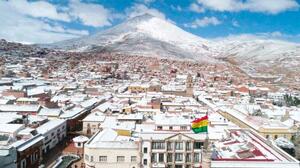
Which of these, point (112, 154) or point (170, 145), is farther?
point (112, 154)

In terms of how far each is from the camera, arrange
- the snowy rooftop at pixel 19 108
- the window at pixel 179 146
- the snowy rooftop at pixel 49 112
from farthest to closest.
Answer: the snowy rooftop at pixel 19 108 < the snowy rooftop at pixel 49 112 < the window at pixel 179 146

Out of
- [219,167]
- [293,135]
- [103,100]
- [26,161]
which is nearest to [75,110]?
[103,100]

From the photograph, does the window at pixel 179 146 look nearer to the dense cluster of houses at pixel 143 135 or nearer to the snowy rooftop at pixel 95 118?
the dense cluster of houses at pixel 143 135

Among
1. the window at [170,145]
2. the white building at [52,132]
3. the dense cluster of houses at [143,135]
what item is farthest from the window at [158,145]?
the white building at [52,132]

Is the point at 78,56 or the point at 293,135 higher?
the point at 78,56

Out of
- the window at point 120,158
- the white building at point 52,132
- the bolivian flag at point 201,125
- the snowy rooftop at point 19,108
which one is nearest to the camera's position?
the bolivian flag at point 201,125

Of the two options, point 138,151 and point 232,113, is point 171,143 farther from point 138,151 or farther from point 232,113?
point 232,113

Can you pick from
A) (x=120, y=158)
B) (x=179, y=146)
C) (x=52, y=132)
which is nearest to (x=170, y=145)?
(x=179, y=146)

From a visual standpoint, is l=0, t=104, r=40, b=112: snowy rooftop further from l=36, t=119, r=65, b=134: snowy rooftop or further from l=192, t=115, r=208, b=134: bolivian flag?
l=192, t=115, r=208, b=134: bolivian flag

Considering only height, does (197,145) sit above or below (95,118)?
below

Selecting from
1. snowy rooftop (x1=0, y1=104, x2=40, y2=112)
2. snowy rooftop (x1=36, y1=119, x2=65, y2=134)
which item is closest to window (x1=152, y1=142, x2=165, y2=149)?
snowy rooftop (x1=36, y1=119, x2=65, y2=134)

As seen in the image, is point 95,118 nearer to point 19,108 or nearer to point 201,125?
point 19,108
